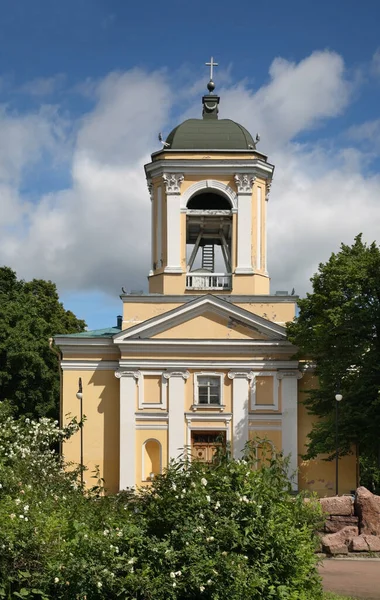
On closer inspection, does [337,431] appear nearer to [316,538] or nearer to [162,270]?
[162,270]

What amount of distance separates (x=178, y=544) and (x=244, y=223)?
2142 centimetres

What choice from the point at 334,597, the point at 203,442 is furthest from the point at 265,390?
the point at 334,597

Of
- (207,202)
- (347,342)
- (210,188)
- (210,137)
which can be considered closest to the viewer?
(347,342)

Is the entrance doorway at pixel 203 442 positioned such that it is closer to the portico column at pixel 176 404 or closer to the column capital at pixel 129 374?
the portico column at pixel 176 404

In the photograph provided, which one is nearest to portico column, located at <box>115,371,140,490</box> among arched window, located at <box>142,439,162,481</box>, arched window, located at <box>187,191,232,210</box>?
arched window, located at <box>142,439,162,481</box>

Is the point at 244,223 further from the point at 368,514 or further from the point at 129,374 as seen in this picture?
the point at 368,514

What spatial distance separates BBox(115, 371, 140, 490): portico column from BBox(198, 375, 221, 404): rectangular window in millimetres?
2268

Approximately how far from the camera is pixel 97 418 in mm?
30438

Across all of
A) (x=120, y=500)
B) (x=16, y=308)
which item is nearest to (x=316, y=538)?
(x=120, y=500)

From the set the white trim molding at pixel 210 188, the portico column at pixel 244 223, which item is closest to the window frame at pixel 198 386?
the portico column at pixel 244 223

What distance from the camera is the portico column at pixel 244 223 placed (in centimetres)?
3081

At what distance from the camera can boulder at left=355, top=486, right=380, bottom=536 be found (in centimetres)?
1717

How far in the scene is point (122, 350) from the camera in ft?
98.1

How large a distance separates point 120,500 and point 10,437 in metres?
5.36
